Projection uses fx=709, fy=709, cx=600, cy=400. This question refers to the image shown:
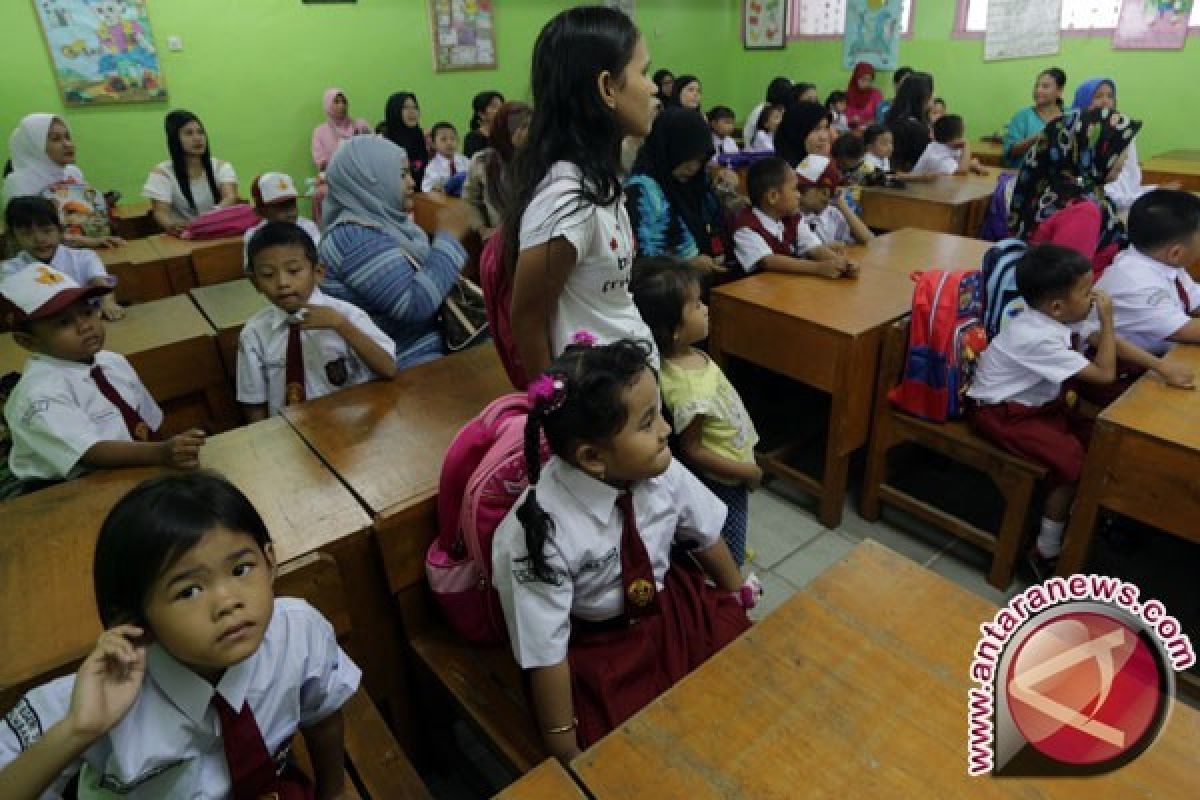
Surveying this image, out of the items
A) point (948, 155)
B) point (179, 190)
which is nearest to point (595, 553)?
point (179, 190)

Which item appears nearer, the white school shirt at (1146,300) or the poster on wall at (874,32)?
the white school shirt at (1146,300)

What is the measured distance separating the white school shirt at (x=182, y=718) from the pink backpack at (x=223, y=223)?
319 cm

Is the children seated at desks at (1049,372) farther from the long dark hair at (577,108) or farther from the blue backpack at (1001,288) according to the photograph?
the long dark hair at (577,108)

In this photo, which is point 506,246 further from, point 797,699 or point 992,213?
point 992,213

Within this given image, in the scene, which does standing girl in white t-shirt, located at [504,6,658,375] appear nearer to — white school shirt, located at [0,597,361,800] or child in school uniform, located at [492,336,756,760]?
child in school uniform, located at [492,336,756,760]

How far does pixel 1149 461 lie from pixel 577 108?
1529 millimetres

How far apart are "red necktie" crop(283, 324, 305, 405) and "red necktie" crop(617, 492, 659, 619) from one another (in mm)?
1081

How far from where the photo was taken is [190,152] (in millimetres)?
4031

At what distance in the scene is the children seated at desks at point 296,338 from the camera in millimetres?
1745

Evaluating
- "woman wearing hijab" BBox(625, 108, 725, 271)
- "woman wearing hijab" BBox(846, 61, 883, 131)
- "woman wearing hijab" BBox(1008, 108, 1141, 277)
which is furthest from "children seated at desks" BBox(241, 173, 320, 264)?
"woman wearing hijab" BBox(846, 61, 883, 131)

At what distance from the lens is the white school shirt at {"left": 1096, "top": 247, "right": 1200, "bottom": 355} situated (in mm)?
2070

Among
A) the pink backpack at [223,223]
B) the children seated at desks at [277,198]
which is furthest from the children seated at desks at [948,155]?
the pink backpack at [223,223]

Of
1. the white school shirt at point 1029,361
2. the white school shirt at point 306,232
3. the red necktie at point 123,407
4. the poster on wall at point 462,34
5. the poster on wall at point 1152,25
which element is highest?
the poster on wall at point 462,34

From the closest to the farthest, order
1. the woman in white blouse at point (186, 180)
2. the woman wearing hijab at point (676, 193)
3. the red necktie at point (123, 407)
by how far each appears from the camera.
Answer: the red necktie at point (123, 407) → the woman wearing hijab at point (676, 193) → the woman in white blouse at point (186, 180)
